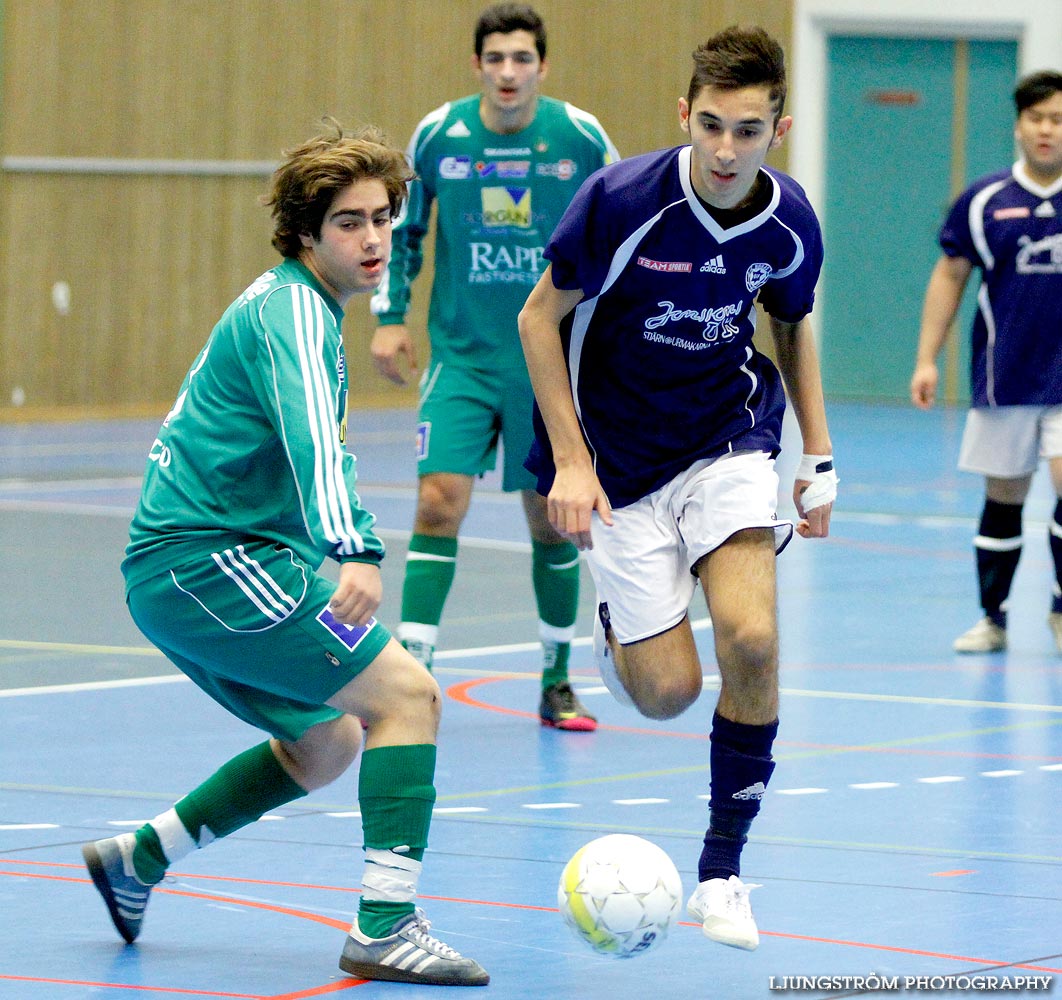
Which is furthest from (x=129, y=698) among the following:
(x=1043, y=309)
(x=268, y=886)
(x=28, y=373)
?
(x=28, y=373)

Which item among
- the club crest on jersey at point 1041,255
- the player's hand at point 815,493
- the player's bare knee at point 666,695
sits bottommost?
the player's bare knee at point 666,695

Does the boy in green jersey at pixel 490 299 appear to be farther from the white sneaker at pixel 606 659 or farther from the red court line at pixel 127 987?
the red court line at pixel 127 987

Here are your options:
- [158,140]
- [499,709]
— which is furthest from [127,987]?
[158,140]

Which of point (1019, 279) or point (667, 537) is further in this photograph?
point (1019, 279)

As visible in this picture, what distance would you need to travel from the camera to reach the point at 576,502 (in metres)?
4.21

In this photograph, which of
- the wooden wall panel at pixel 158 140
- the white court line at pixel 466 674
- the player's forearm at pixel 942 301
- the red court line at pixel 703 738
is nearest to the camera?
the red court line at pixel 703 738

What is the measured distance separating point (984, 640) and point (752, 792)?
3836mm

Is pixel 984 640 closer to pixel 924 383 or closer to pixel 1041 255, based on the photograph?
pixel 924 383

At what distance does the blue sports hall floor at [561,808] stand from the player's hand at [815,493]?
73 cm

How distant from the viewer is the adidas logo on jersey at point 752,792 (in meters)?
4.02

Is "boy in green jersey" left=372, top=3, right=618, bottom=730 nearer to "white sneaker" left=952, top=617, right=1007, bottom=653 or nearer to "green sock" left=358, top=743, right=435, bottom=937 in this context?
"white sneaker" left=952, top=617, right=1007, bottom=653

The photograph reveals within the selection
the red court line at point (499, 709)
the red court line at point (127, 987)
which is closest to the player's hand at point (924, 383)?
the red court line at point (499, 709)

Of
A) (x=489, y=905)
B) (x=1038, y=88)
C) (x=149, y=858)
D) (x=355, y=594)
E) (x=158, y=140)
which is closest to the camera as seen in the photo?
(x=355, y=594)

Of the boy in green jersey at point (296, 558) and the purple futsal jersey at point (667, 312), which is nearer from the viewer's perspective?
the boy in green jersey at point (296, 558)
